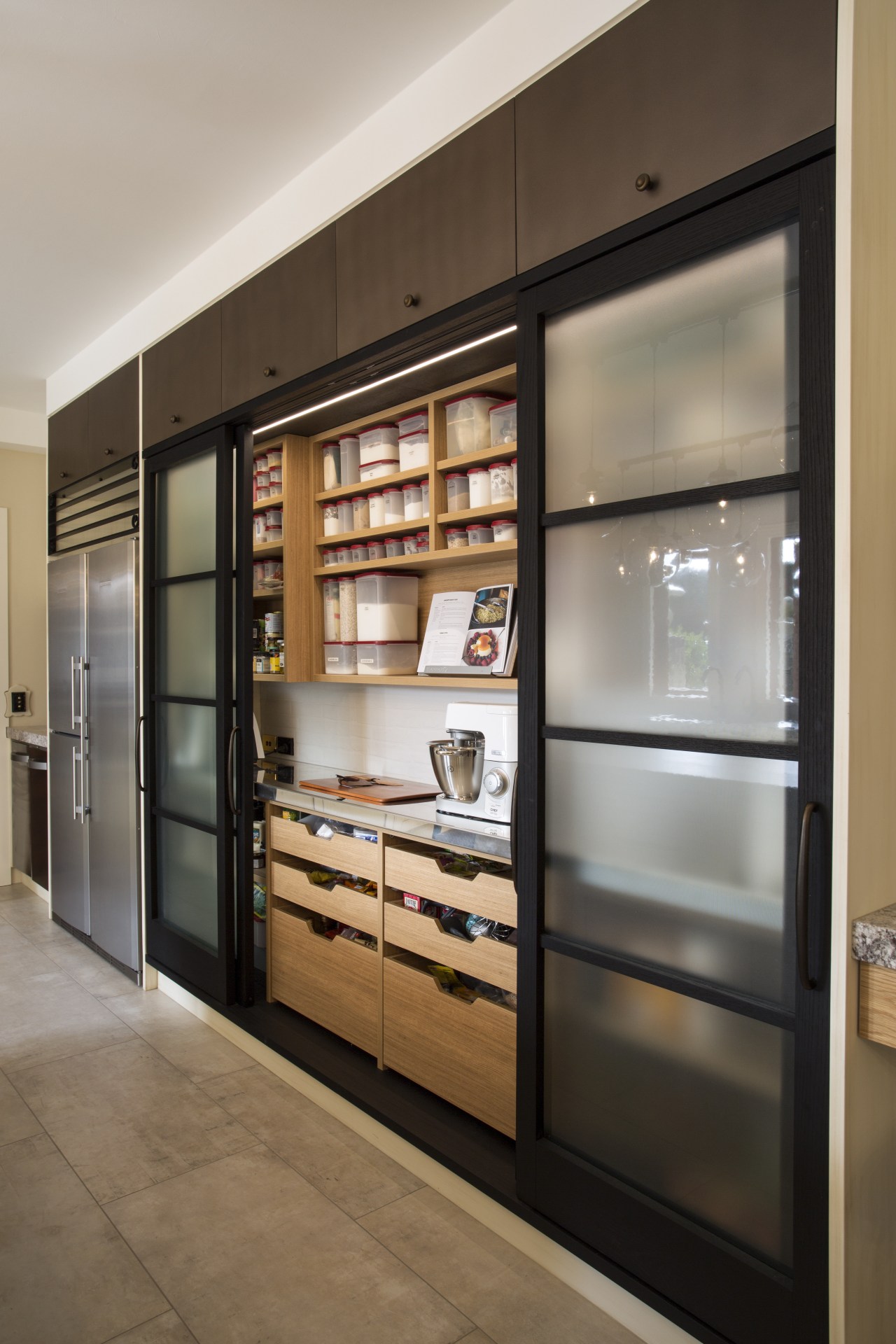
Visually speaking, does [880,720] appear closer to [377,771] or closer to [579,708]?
[579,708]

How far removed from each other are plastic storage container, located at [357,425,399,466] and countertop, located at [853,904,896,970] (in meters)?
2.25

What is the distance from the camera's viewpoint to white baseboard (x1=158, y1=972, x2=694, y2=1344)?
5.73ft

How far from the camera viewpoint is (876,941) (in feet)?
4.38

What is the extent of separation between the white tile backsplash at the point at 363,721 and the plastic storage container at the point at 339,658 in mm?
97

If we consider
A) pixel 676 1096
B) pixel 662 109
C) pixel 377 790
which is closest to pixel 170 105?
pixel 662 109

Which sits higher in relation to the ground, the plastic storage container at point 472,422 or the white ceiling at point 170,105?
the white ceiling at point 170,105

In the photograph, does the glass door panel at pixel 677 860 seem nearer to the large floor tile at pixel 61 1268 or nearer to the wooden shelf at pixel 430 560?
the wooden shelf at pixel 430 560

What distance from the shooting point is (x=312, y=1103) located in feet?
8.91

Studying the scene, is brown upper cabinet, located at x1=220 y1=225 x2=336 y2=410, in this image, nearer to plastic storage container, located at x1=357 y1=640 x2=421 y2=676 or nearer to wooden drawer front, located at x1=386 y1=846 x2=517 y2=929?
plastic storage container, located at x1=357 y1=640 x2=421 y2=676

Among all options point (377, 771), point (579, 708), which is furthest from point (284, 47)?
point (377, 771)

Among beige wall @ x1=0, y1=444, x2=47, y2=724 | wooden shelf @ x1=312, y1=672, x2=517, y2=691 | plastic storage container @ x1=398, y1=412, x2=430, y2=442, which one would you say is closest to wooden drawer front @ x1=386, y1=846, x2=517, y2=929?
wooden shelf @ x1=312, y1=672, x2=517, y2=691

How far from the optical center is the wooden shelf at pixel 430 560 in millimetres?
2674

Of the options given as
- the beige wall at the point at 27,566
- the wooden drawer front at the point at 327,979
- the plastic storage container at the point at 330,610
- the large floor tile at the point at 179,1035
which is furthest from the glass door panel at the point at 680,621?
the beige wall at the point at 27,566

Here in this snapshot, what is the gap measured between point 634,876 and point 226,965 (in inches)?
76.4
